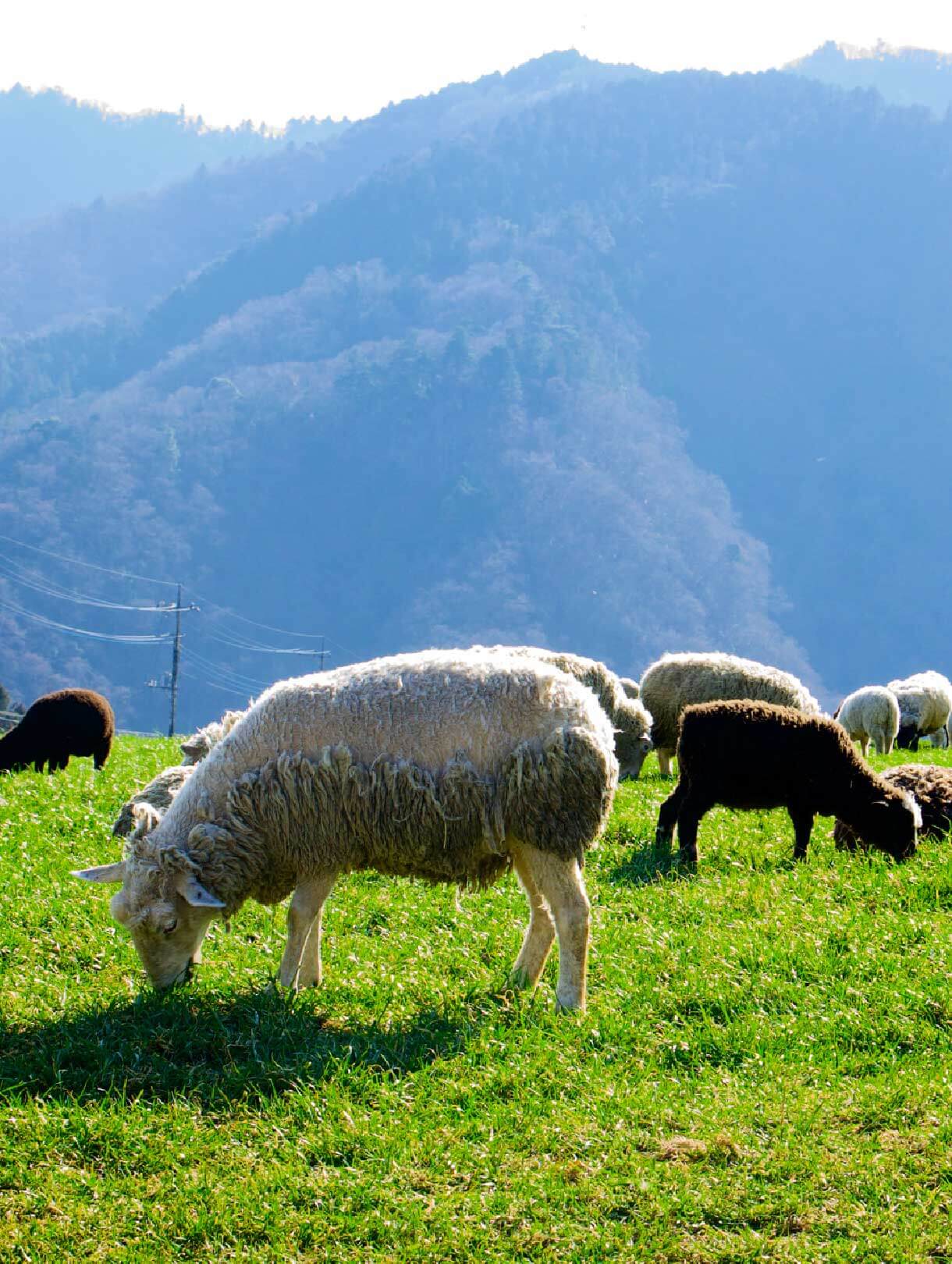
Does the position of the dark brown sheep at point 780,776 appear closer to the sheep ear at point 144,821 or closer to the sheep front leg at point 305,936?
the sheep front leg at point 305,936

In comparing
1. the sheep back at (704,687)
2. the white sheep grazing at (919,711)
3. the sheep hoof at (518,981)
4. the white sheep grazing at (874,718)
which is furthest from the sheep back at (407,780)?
the white sheep grazing at (919,711)

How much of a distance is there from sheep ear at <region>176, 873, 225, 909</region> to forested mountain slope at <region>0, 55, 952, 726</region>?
320 ft

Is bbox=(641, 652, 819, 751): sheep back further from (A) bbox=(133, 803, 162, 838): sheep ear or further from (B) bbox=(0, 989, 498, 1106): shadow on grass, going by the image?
(B) bbox=(0, 989, 498, 1106): shadow on grass

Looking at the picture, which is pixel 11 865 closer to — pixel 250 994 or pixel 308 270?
pixel 250 994

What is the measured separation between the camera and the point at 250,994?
641cm

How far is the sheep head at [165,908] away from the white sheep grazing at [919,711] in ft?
58.5

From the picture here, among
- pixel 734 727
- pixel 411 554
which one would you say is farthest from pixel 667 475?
pixel 734 727

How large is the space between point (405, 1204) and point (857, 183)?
18924 centimetres

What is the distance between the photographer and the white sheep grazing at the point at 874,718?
19.8m

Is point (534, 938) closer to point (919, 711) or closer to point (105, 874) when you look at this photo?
point (105, 874)

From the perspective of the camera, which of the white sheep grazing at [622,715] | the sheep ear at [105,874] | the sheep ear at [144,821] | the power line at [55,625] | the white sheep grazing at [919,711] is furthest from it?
the power line at [55,625]

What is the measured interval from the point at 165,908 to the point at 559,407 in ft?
452

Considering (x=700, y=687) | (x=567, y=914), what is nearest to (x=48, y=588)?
(x=700, y=687)

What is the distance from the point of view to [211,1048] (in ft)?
19.0
